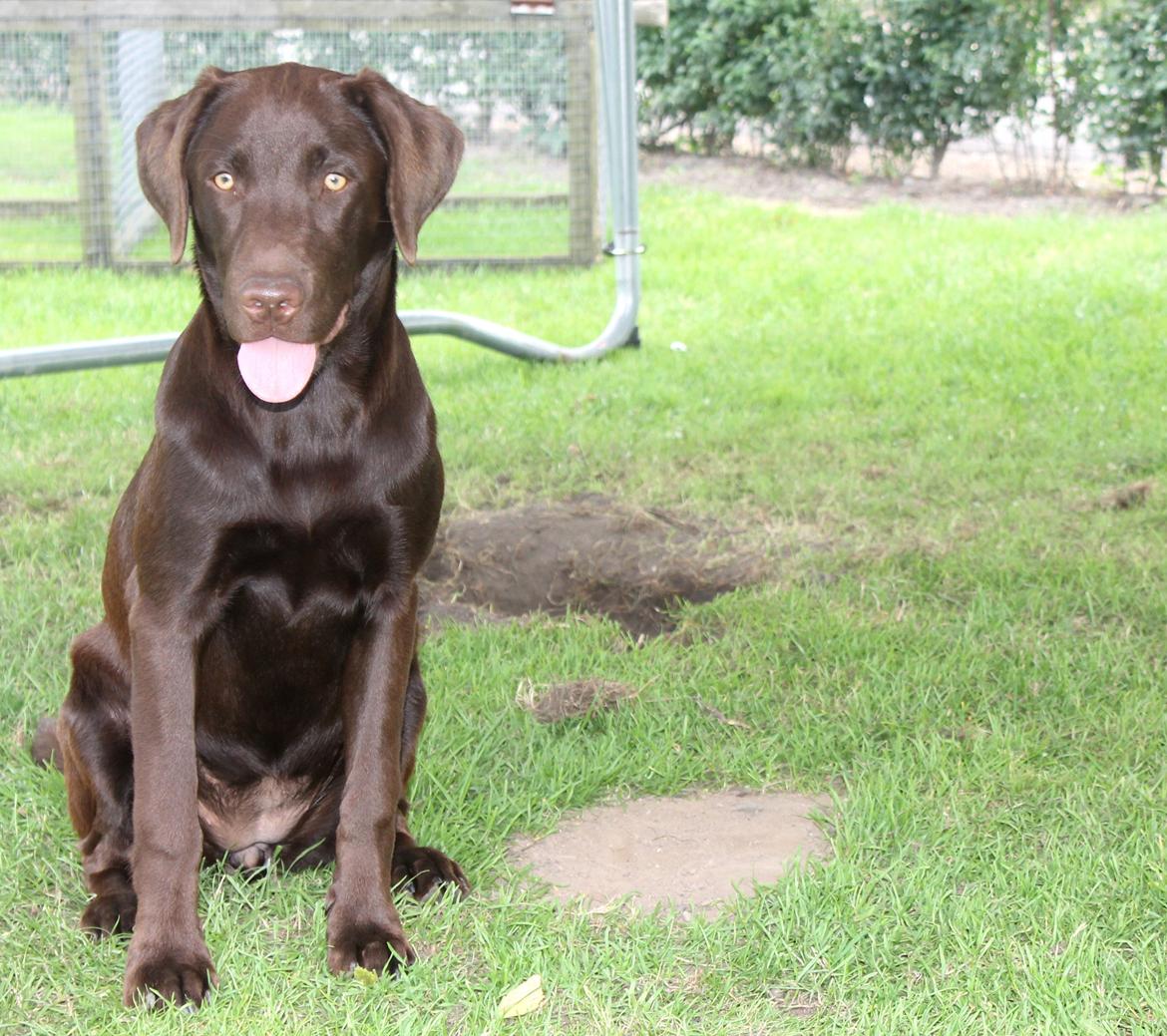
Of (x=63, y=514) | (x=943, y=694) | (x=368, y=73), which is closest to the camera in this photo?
(x=368, y=73)

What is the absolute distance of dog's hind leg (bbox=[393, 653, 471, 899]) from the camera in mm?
3076

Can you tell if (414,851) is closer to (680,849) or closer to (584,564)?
(680,849)

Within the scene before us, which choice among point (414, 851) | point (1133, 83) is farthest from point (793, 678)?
point (1133, 83)

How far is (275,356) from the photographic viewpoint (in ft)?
8.99

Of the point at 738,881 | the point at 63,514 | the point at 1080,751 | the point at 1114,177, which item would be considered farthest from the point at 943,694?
the point at 1114,177

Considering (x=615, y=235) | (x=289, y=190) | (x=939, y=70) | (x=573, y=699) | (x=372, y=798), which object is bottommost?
(x=573, y=699)

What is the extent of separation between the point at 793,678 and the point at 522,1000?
165 centimetres

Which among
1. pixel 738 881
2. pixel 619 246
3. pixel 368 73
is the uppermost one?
pixel 368 73

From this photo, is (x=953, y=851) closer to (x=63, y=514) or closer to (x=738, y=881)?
(x=738, y=881)

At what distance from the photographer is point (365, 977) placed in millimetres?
2719

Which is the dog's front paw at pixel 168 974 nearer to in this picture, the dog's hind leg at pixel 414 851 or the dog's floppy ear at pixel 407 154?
the dog's hind leg at pixel 414 851

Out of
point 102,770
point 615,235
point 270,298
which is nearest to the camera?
point 270,298

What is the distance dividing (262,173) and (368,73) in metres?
0.32

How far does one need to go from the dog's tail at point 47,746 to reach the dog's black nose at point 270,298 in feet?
4.52
